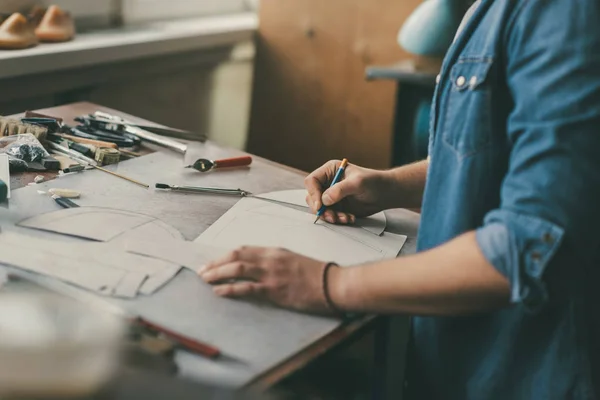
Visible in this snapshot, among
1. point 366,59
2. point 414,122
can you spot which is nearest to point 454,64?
point 414,122

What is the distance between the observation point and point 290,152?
9.46 feet

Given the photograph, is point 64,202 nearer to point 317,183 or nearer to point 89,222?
point 89,222

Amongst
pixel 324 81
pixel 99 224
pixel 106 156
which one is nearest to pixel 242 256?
pixel 99 224

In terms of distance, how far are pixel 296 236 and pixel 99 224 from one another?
296mm

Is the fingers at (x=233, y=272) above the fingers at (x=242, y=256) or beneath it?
beneath

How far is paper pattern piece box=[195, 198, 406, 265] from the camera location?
105cm

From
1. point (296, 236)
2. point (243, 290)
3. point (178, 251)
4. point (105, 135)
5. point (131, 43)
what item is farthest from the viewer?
point (131, 43)

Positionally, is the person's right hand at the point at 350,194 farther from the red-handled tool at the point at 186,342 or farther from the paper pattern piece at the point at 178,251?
the red-handled tool at the point at 186,342

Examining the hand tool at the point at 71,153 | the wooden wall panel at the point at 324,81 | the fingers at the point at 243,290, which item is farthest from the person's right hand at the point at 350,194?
the wooden wall panel at the point at 324,81

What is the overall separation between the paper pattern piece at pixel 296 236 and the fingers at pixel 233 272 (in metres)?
0.11

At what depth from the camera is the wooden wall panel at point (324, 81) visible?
261 cm

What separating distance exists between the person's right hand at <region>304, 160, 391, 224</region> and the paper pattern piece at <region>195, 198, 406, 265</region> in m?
0.03

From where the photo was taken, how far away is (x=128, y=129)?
1.48 meters

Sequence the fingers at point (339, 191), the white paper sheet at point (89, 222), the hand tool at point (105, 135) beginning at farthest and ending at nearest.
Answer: the hand tool at point (105, 135) → the fingers at point (339, 191) → the white paper sheet at point (89, 222)
